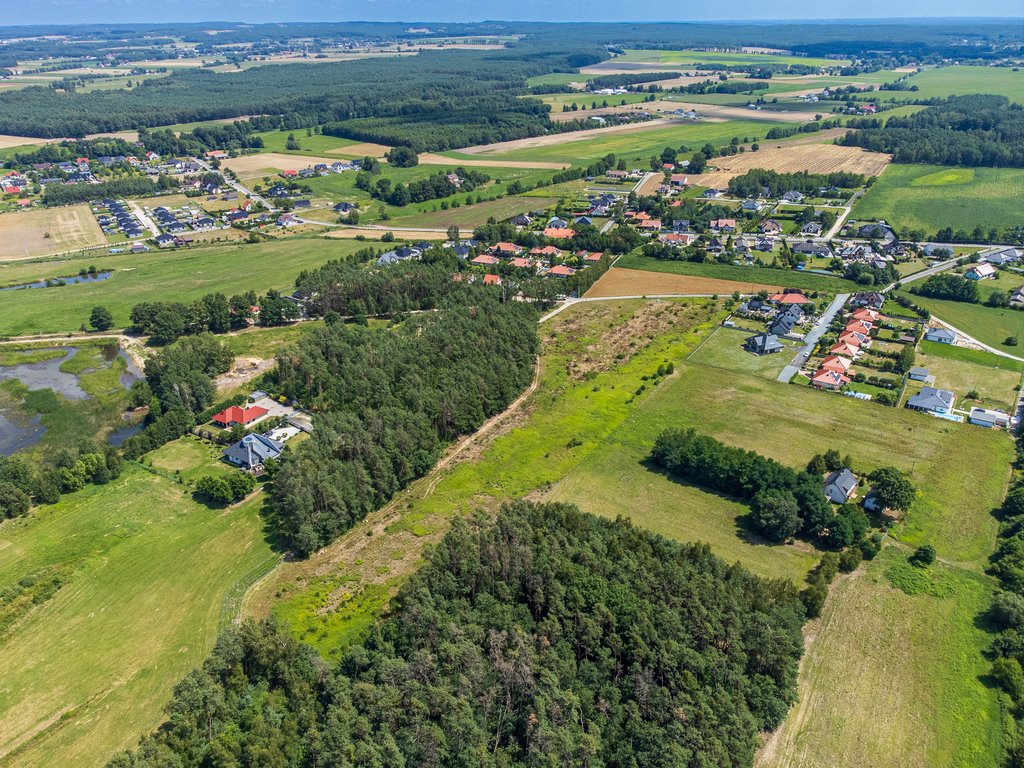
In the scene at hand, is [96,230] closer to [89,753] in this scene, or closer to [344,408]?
[344,408]

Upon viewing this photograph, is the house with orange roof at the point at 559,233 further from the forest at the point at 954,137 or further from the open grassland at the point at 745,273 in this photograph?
the forest at the point at 954,137

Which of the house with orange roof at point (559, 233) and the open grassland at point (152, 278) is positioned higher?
the house with orange roof at point (559, 233)

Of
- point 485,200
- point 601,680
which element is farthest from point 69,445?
point 485,200

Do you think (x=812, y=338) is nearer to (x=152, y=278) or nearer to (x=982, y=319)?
(x=982, y=319)

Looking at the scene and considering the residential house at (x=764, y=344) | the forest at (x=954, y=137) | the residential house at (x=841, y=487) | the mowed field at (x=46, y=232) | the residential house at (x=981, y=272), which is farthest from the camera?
the forest at (x=954, y=137)

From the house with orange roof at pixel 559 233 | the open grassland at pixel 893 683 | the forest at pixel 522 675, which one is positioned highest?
the forest at pixel 522 675

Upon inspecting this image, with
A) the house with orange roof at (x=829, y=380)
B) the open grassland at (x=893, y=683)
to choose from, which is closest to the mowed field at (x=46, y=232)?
the house with orange roof at (x=829, y=380)

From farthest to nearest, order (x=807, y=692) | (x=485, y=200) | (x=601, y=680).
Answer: (x=485, y=200) → (x=807, y=692) → (x=601, y=680)
